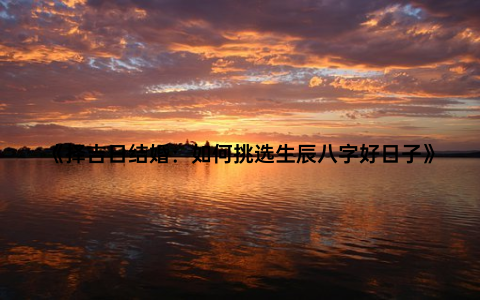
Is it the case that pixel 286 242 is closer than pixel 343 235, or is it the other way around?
pixel 286 242

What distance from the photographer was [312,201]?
139 ft

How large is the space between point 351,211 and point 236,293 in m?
23.2

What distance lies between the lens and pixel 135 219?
3056cm

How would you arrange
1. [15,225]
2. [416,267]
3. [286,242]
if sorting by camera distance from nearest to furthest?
[416,267] < [286,242] < [15,225]

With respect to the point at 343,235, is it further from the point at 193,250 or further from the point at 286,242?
the point at 193,250

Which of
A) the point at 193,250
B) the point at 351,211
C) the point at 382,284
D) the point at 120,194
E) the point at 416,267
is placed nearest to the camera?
the point at 382,284

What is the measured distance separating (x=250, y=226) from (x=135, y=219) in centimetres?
945

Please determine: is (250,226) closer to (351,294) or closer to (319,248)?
(319,248)

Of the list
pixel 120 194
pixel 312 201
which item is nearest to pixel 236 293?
pixel 312 201

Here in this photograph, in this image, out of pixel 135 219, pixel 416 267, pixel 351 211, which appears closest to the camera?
pixel 416 267

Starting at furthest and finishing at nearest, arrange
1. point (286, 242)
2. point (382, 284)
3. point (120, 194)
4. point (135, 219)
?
point (120, 194)
point (135, 219)
point (286, 242)
point (382, 284)

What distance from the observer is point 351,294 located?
586 inches

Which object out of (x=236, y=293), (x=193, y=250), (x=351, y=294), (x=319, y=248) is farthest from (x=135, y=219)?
(x=351, y=294)

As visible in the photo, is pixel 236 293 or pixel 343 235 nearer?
pixel 236 293
